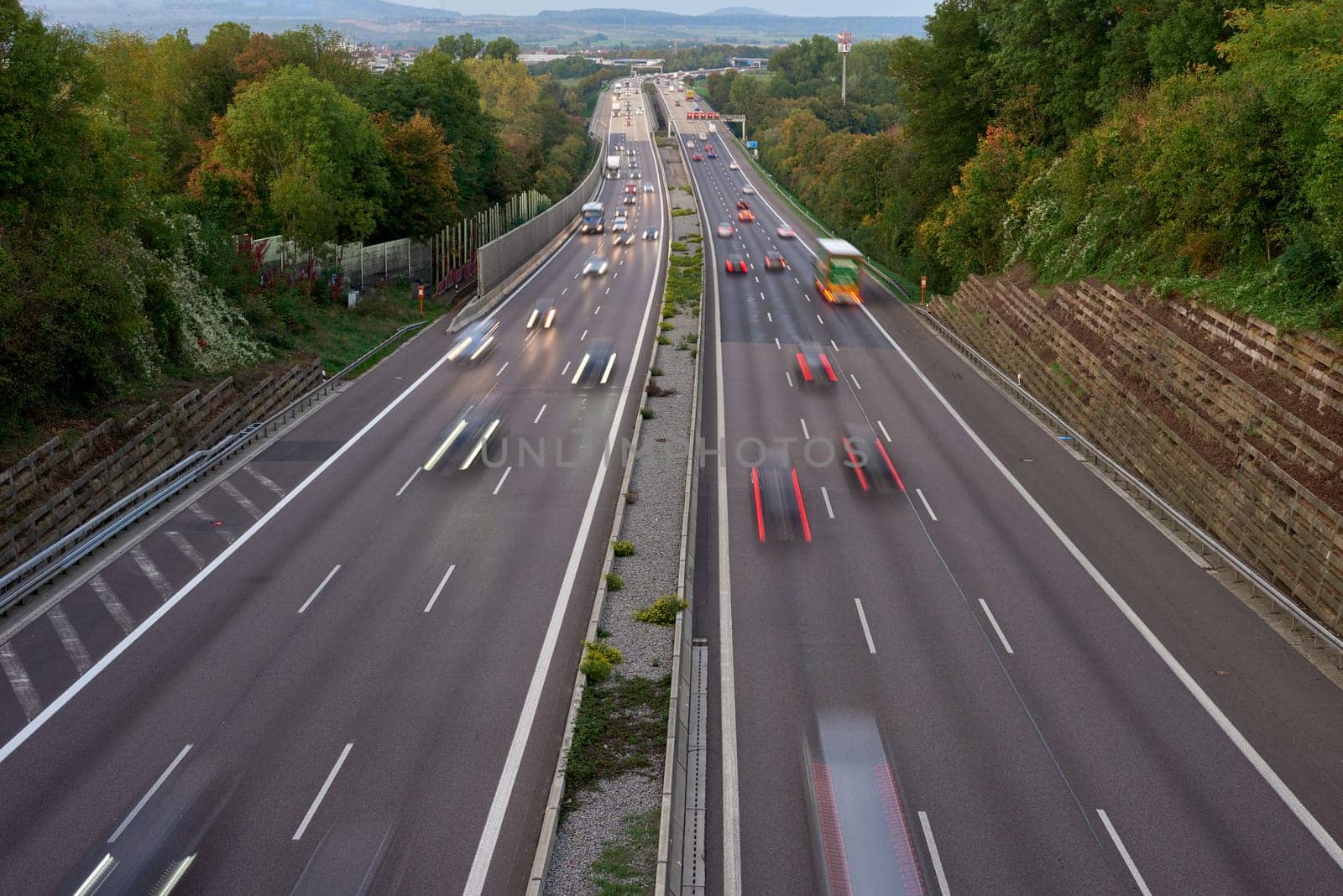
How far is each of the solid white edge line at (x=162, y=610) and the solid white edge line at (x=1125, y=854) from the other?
18.3 m

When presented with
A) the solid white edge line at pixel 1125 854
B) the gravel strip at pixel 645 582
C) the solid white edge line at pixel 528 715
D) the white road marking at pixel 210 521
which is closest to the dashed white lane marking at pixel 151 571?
the white road marking at pixel 210 521

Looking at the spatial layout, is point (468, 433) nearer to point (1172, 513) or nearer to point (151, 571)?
point (151, 571)

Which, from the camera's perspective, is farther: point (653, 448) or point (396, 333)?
point (396, 333)

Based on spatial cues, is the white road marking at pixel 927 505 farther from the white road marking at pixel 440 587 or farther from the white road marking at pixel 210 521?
the white road marking at pixel 210 521

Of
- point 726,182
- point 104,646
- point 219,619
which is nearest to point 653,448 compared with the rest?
point 219,619

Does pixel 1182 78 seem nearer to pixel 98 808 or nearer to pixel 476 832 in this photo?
pixel 476 832

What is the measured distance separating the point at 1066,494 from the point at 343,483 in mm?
21721

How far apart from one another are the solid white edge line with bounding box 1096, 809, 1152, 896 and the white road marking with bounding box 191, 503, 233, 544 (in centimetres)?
2150

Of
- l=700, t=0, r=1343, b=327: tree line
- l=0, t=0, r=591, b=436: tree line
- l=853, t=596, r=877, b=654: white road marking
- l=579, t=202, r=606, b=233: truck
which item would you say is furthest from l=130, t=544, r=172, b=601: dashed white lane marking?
l=579, t=202, r=606, b=233: truck

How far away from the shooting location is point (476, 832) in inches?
643

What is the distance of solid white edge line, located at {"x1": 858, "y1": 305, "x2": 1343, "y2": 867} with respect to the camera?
54.0 feet

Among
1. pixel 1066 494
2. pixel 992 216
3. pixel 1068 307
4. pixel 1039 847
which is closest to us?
pixel 1039 847

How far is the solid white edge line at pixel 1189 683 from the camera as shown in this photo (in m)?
16.5

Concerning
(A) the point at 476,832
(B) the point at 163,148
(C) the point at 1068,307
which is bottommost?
(A) the point at 476,832
